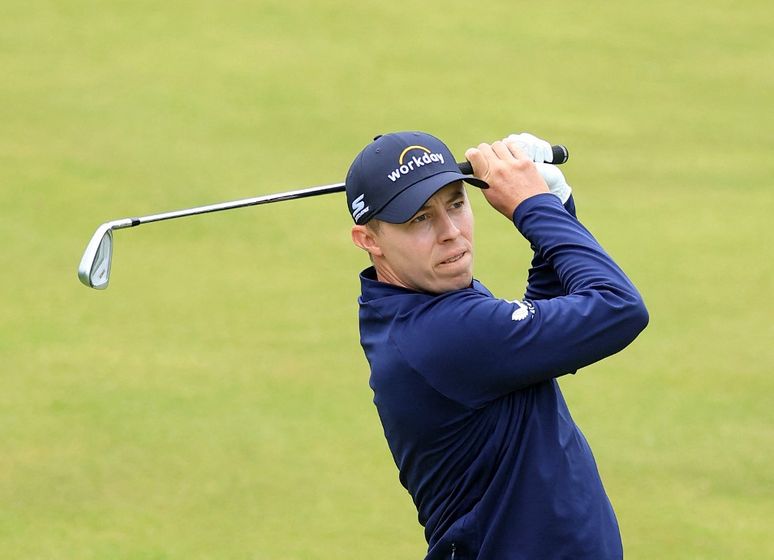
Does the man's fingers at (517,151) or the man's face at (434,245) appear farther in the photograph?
the man's fingers at (517,151)

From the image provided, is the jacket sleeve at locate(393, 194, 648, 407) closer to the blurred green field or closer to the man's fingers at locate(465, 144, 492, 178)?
the man's fingers at locate(465, 144, 492, 178)

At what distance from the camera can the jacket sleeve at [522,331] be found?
352cm

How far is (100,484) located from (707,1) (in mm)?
15096

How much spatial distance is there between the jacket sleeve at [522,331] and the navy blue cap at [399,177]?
0.26 meters

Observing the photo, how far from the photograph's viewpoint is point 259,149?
14.5m

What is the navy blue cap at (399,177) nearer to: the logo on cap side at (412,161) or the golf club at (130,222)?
the logo on cap side at (412,161)

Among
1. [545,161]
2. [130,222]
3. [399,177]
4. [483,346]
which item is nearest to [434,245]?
[399,177]

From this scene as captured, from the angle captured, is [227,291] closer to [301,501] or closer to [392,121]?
[301,501]

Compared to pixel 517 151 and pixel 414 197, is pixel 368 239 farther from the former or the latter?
pixel 517 151

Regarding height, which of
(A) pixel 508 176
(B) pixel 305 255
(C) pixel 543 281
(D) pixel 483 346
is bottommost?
(D) pixel 483 346

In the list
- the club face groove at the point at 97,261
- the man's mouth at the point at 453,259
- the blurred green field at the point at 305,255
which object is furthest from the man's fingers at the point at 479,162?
the blurred green field at the point at 305,255

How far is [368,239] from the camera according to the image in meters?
3.87

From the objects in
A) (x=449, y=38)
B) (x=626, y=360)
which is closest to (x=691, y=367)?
(x=626, y=360)

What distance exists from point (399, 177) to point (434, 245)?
0.20 m
